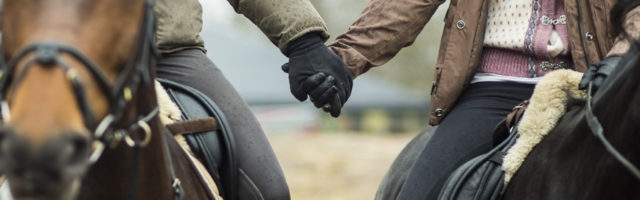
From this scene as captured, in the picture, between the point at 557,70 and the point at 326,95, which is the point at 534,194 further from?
the point at 326,95

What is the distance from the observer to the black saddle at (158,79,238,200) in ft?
13.2

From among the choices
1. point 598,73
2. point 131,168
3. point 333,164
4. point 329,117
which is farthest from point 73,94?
point 329,117

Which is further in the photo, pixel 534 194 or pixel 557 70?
pixel 557 70

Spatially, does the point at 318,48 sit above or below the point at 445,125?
above

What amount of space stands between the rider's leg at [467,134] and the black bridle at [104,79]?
69.1 inches

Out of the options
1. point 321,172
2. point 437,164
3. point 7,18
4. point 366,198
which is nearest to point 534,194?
point 437,164

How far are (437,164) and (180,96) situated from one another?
114cm

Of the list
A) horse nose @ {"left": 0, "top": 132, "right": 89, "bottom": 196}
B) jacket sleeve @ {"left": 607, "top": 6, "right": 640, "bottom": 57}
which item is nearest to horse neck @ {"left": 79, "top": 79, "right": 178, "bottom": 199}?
horse nose @ {"left": 0, "top": 132, "right": 89, "bottom": 196}

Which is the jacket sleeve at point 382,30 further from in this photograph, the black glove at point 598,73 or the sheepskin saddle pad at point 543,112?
the black glove at point 598,73

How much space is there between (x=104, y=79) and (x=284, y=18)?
1.65 m

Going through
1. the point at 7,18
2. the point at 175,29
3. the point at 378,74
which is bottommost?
the point at 378,74

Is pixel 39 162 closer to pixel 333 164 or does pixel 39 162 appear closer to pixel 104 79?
pixel 104 79

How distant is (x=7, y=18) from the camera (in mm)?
2488

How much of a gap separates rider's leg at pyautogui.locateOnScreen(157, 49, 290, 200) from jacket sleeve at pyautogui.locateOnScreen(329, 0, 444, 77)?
0.55m
